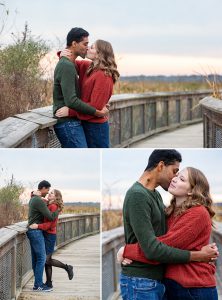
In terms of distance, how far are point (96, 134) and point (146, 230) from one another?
85.8 inches

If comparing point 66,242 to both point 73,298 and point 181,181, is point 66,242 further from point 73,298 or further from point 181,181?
point 181,181

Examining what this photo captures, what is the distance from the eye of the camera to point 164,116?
16547 millimetres

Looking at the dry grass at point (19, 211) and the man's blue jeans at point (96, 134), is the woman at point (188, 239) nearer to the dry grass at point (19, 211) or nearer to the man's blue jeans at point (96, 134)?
the man's blue jeans at point (96, 134)

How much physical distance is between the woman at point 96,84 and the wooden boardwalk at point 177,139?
3625 mm

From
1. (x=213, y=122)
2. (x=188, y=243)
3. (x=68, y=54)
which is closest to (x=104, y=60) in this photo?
(x=68, y=54)

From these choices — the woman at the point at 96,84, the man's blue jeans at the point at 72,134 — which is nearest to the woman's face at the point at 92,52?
the woman at the point at 96,84

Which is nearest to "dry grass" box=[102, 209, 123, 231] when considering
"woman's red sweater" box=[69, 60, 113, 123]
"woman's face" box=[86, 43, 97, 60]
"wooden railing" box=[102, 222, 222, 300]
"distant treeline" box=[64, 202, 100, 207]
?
"wooden railing" box=[102, 222, 222, 300]

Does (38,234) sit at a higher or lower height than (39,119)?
lower

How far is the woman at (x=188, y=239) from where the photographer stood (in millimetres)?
7578

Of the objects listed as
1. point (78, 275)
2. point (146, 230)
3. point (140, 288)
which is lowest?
point (78, 275)

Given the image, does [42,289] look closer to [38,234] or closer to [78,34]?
[38,234]

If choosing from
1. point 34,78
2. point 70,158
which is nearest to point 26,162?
point 70,158

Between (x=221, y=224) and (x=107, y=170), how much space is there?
3.31 ft

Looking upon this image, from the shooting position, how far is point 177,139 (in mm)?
15070
